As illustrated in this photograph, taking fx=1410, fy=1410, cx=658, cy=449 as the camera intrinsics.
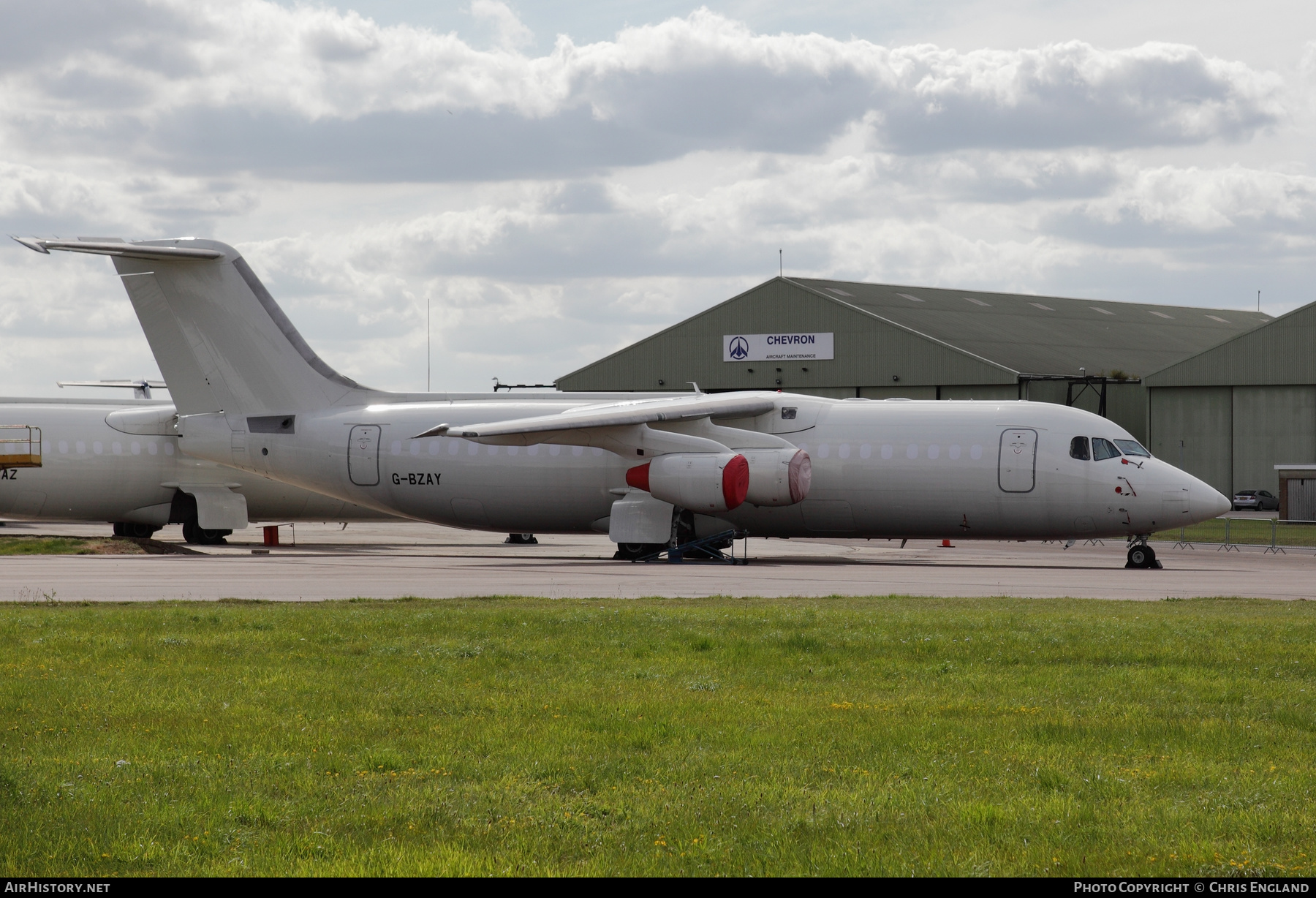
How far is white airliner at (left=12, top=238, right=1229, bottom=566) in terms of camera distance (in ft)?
104

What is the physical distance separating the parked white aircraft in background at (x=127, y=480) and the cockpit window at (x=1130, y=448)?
65.6 feet

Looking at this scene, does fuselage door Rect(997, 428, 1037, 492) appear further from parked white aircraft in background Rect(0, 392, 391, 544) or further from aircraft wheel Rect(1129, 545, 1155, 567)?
parked white aircraft in background Rect(0, 392, 391, 544)

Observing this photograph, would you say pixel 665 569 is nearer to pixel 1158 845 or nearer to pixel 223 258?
pixel 223 258

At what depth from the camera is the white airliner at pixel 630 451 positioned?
3178 cm

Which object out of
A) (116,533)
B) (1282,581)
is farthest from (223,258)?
(1282,581)

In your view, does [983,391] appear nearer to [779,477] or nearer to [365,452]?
[779,477]

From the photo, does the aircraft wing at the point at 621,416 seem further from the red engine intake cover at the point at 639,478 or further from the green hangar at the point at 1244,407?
the green hangar at the point at 1244,407

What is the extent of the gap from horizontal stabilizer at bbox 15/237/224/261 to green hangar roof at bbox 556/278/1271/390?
42113 millimetres

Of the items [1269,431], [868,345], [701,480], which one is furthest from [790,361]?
[701,480]

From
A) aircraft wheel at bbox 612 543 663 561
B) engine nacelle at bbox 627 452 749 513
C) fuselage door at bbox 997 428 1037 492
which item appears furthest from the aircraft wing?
fuselage door at bbox 997 428 1037 492

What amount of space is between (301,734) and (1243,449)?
224ft

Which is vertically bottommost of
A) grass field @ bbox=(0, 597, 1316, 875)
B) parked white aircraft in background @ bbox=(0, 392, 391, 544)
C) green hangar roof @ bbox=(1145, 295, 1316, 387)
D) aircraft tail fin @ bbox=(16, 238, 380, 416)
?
grass field @ bbox=(0, 597, 1316, 875)

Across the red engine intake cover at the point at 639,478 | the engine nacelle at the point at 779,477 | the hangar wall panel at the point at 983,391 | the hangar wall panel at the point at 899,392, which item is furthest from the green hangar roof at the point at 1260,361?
the red engine intake cover at the point at 639,478

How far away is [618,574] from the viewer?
28.0m
